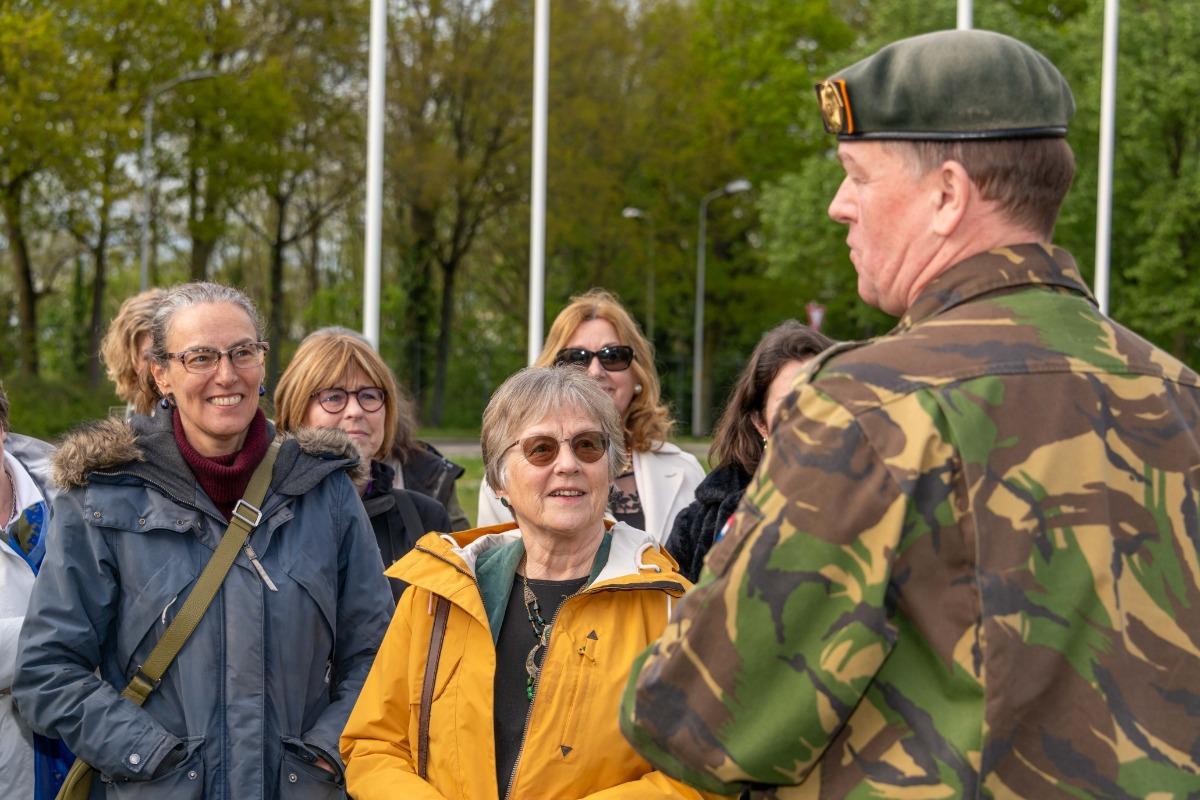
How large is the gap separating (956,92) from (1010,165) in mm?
115

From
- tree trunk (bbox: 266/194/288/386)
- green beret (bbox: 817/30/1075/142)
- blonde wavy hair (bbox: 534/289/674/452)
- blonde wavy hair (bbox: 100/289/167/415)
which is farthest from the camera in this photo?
tree trunk (bbox: 266/194/288/386)

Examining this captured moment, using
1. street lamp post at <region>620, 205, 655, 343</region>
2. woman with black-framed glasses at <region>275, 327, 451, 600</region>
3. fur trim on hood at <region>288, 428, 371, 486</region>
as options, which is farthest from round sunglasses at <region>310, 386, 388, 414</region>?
street lamp post at <region>620, 205, 655, 343</region>

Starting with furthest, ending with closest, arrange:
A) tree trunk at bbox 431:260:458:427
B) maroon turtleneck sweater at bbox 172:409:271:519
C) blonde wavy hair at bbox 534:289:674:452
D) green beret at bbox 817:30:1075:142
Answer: tree trunk at bbox 431:260:458:427 → blonde wavy hair at bbox 534:289:674:452 → maroon turtleneck sweater at bbox 172:409:271:519 → green beret at bbox 817:30:1075:142

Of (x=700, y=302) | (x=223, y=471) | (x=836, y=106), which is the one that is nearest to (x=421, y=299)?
(x=700, y=302)

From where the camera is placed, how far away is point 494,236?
35.5m

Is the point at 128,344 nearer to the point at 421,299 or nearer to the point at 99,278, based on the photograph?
the point at 99,278

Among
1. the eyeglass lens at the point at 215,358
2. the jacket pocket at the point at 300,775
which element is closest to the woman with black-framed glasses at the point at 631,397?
the eyeglass lens at the point at 215,358

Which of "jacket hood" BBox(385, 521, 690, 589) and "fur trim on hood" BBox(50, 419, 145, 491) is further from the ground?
"fur trim on hood" BBox(50, 419, 145, 491)

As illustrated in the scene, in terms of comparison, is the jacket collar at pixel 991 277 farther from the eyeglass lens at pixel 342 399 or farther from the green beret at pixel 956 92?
the eyeglass lens at pixel 342 399

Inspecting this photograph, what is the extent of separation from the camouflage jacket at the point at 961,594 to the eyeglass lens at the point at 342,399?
339 cm

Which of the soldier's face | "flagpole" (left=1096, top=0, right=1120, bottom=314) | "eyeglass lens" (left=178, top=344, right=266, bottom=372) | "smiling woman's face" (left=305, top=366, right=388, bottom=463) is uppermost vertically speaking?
"flagpole" (left=1096, top=0, right=1120, bottom=314)

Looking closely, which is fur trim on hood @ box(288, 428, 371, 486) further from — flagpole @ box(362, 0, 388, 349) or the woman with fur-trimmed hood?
flagpole @ box(362, 0, 388, 349)

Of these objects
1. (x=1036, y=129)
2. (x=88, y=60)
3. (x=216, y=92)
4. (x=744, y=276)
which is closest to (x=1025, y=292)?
(x=1036, y=129)

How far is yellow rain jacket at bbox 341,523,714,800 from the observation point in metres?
2.78
